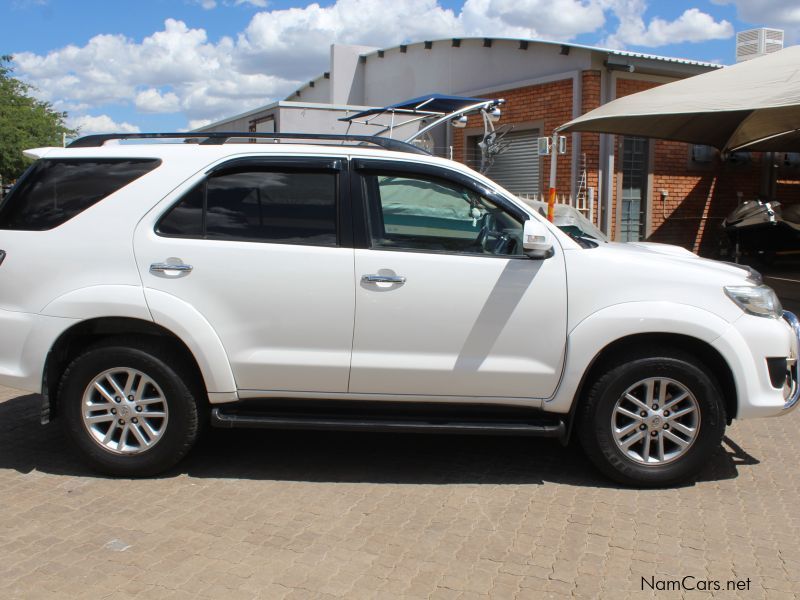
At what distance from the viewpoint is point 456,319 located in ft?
14.7

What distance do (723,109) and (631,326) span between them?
16.8 feet

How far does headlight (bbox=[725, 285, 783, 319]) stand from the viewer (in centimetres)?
454

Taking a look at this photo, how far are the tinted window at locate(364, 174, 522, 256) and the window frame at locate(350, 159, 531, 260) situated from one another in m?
0.02

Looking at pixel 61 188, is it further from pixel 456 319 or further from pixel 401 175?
pixel 456 319

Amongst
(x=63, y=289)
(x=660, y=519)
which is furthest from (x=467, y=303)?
(x=63, y=289)

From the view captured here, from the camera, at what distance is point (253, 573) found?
11.9 ft

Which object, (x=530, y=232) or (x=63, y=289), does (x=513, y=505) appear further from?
(x=63, y=289)

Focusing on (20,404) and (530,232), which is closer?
(530,232)

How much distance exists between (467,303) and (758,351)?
5.56ft

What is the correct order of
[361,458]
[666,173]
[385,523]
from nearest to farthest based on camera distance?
[385,523]
[361,458]
[666,173]

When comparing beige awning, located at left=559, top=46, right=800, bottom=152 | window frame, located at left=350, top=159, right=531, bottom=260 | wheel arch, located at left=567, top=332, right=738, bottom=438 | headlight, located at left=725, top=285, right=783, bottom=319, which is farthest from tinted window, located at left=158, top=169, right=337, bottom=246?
beige awning, located at left=559, top=46, right=800, bottom=152

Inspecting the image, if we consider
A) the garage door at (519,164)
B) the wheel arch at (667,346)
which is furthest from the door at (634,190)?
the wheel arch at (667,346)

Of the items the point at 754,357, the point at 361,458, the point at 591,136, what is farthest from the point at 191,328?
the point at 591,136

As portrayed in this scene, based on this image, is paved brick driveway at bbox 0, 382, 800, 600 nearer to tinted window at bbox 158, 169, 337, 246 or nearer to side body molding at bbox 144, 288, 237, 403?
side body molding at bbox 144, 288, 237, 403
